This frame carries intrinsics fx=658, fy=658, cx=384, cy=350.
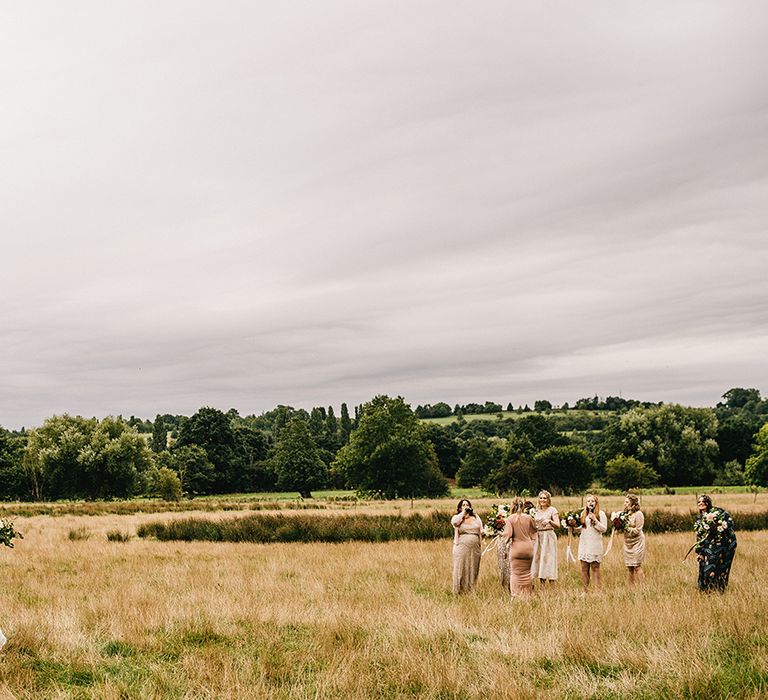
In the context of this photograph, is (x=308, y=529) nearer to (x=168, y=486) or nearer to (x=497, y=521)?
(x=497, y=521)

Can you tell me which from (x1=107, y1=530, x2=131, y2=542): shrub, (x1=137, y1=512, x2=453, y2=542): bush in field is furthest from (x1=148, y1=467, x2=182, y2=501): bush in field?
(x1=107, y1=530, x2=131, y2=542): shrub

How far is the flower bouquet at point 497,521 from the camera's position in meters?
13.9

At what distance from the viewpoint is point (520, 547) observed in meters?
12.1

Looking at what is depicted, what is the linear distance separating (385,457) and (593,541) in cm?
4864

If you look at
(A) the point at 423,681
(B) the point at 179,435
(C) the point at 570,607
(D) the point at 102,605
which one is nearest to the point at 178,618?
(D) the point at 102,605

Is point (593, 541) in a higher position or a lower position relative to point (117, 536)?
higher

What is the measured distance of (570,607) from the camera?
10.6 metres

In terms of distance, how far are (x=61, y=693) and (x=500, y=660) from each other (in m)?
4.65

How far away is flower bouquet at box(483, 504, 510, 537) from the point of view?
13875mm

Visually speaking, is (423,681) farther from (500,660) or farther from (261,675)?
(261,675)

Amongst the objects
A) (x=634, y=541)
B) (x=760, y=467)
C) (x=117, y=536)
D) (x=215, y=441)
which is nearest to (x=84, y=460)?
(x=215, y=441)

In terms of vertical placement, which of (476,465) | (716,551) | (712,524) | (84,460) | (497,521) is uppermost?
(712,524)

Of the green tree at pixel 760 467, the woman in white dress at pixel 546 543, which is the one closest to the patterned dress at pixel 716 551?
the woman in white dress at pixel 546 543

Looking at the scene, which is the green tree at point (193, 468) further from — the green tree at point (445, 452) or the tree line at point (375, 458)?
the green tree at point (445, 452)
